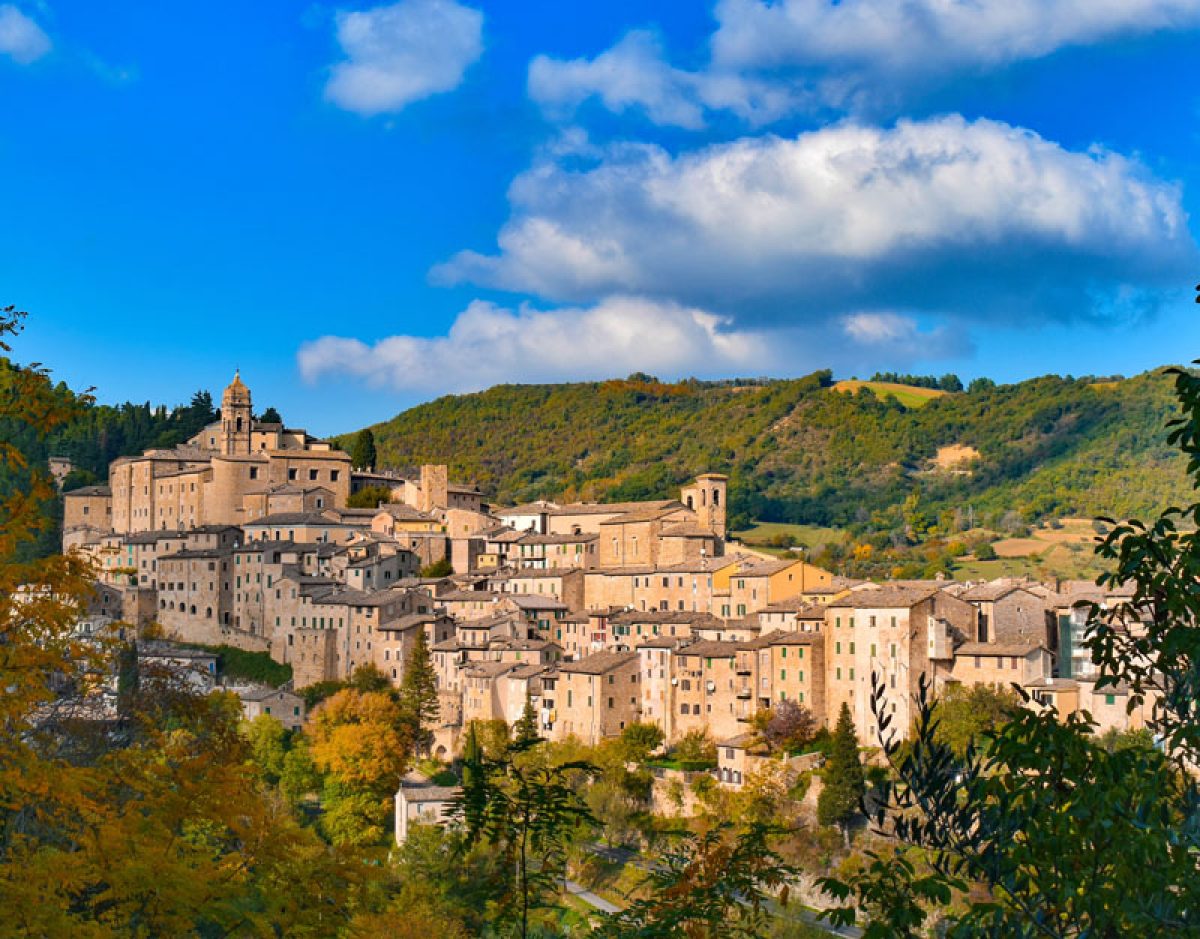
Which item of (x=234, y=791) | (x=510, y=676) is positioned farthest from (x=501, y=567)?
(x=234, y=791)

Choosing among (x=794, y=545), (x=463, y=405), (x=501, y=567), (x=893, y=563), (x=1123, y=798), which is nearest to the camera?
(x=1123, y=798)

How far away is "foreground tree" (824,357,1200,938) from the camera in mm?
7832

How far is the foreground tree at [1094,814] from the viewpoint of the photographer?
7.83 m

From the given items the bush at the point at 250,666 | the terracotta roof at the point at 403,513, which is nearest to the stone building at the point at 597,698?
the bush at the point at 250,666

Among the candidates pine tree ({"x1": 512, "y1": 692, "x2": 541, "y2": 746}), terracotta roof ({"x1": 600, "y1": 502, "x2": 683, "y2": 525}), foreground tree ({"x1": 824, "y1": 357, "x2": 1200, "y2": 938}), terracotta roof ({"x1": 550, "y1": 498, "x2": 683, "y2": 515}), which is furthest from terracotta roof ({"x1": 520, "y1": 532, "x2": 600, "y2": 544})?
foreground tree ({"x1": 824, "y1": 357, "x2": 1200, "y2": 938})

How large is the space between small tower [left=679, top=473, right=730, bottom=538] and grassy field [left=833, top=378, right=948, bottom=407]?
245 feet

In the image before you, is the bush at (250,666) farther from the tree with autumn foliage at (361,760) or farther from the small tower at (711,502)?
the small tower at (711,502)

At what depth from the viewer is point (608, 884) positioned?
43.2 m

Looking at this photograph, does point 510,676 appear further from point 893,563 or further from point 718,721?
point 893,563

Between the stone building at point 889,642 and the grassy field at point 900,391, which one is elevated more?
the grassy field at point 900,391

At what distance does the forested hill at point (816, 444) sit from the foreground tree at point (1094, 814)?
79.3 m

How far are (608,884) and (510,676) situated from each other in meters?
12.1

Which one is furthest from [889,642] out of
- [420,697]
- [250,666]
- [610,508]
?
[250,666]

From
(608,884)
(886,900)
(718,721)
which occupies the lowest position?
(608,884)
